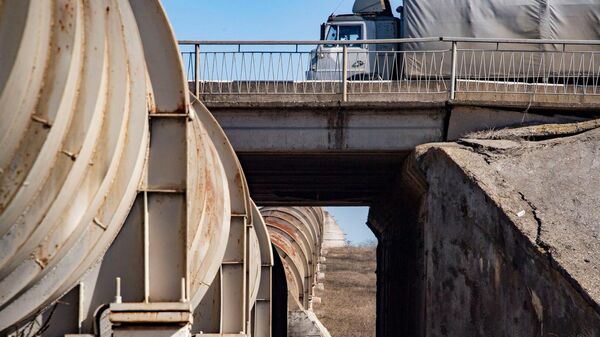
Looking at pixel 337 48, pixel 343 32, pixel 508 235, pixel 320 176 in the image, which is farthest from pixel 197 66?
pixel 343 32

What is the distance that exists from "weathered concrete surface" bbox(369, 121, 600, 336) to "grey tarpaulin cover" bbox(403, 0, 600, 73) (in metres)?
3.31

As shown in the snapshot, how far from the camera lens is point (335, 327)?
102 ft

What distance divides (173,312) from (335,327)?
2436cm

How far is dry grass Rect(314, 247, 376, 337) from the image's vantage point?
104ft

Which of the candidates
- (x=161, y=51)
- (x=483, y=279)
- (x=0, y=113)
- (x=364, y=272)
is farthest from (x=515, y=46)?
(x=364, y=272)

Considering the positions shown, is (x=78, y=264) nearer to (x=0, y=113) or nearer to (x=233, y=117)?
(x=0, y=113)

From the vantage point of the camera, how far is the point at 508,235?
479 inches

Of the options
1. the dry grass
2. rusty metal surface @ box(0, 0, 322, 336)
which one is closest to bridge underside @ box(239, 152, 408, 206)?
the dry grass

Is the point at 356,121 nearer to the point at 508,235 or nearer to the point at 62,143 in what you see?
the point at 508,235

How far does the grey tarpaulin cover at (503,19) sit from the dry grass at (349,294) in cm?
1260

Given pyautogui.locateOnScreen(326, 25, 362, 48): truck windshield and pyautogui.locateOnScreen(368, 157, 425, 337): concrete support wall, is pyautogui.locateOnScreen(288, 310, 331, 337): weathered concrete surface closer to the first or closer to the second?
pyautogui.locateOnScreen(368, 157, 425, 337): concrete support wall

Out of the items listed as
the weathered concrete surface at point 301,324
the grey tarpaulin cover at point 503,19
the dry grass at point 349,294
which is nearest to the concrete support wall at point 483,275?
the grey tarpaulin cover at point 503,19

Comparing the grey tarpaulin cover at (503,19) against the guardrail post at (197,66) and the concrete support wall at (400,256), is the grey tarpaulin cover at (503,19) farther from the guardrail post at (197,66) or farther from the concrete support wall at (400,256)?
the guardrail post at (197,66)

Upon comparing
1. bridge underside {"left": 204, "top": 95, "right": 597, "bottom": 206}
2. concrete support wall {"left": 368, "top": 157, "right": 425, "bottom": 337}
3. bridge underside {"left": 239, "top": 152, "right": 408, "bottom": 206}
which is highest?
bridge underside {"left": 204, "top": 95, "right": 597, "bottom": 206}
